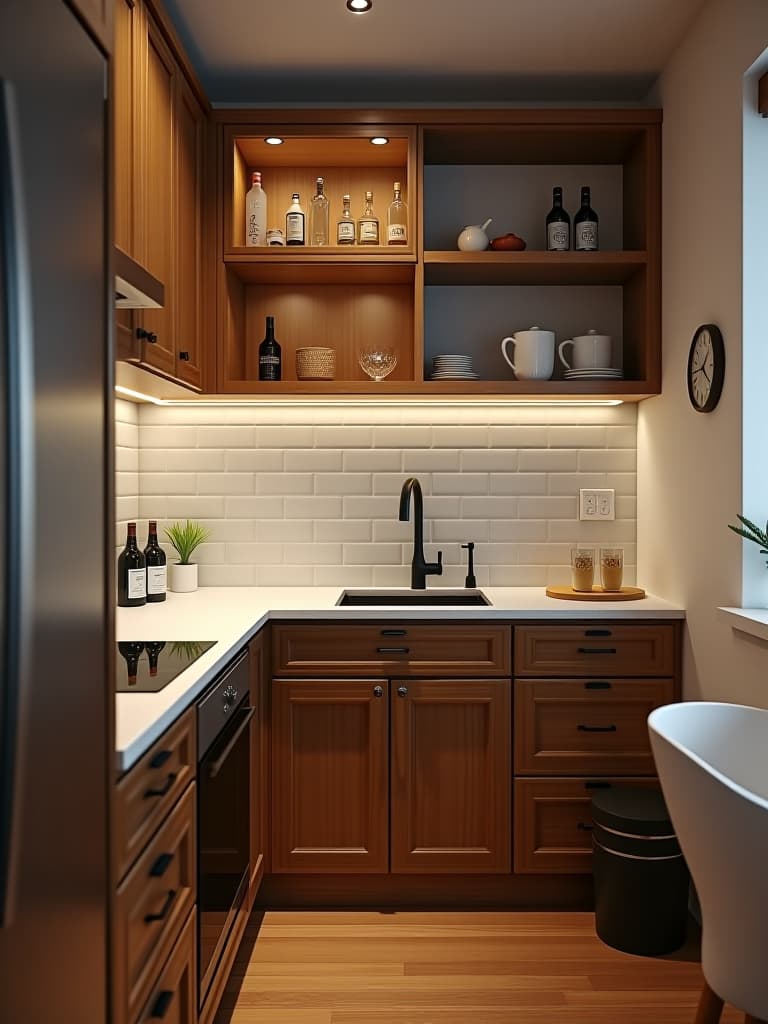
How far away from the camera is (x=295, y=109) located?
2.98 m

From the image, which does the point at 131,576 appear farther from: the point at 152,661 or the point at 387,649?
the point at 152,661

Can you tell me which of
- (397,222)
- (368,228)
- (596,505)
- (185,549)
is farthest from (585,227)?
(185,549)

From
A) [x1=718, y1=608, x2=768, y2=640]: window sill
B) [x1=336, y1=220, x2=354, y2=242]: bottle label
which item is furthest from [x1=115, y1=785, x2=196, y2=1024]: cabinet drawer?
[x1=336, y1=220, x2=354, y2=242]: bottle label

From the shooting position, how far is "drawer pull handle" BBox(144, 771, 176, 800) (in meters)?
1.49

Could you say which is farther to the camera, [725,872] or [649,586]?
[649,586]

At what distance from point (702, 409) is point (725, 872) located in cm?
151

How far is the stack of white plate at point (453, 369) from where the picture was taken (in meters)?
3.06

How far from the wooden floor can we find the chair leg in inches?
22.5

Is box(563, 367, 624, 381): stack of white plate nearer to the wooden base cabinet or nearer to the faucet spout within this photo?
the faucet spout

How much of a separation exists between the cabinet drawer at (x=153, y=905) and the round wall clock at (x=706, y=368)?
1.77m

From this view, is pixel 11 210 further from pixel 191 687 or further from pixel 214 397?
pixel 214 397

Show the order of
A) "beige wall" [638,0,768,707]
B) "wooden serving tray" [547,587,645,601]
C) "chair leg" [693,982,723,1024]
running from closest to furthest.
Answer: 1. "chair leg" [693,982,723,1024]
2. "beige wall" [638,0,768,707]
3. "wooden serving tray" [547,587,645,601]

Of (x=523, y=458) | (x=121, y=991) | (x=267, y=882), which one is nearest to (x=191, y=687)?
(x=121, y=991)

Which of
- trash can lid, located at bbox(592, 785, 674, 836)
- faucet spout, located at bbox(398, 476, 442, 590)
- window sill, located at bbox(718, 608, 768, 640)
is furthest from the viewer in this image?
faucet spout, located at bbox(398, 476, 442, 590)
